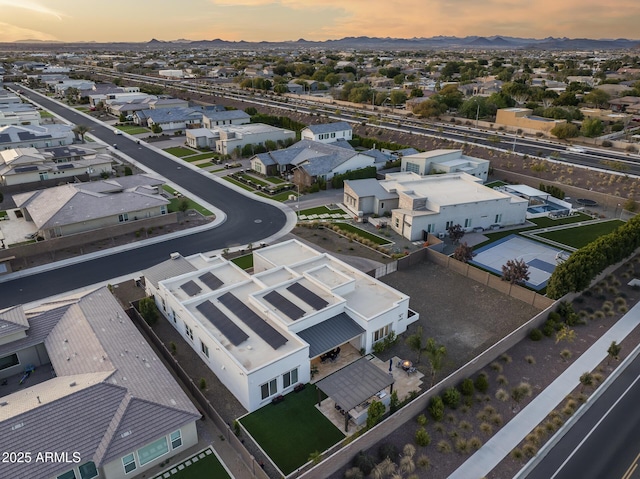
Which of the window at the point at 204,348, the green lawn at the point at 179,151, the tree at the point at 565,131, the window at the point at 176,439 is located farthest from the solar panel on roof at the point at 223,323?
the tree at the point at 565,131

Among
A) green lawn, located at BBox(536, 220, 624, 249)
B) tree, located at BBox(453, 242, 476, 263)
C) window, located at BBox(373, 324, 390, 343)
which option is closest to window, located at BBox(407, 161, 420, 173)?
green lawn, located at BBox(536, 220, 624, 249)

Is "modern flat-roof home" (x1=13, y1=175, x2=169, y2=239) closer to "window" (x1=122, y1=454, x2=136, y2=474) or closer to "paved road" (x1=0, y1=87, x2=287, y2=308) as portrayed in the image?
"paved road" (x1=0, y1=87, x2=287, y2=308)

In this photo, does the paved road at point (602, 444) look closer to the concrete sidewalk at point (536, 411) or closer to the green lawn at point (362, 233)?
the concrete sidewalk at point (536, 411)

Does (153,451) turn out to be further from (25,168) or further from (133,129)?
(133,129)

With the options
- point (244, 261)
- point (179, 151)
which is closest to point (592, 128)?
point (244, 261)

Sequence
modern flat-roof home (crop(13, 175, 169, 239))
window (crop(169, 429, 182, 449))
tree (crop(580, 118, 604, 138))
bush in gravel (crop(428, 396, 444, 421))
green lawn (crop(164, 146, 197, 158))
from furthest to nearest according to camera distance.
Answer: tree (crop(580, 118, 604, 138)), green lawn (crop(164, 146, 197, 158)), modern flat-roof home (crop(13, 175, 169, 239)), bush in gravel (crop(428, 396, 444, 421)), window (crop(169, 429, 182, 449))

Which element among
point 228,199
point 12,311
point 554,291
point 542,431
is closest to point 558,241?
point 554,291

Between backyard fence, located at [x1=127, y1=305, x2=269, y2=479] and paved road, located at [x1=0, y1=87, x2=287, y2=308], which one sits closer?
backyard fence, located at [x1=127, y1=305, x2=269, y2=479]
